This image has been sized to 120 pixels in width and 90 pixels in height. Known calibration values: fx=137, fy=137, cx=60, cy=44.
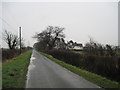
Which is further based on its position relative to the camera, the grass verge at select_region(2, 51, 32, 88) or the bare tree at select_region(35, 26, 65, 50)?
the bare tree at select_region(35, 26, 65, 50)

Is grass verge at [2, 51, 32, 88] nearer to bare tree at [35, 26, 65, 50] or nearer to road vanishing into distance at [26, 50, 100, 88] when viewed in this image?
road vanishing into distance at [26, 50, 100, 88]

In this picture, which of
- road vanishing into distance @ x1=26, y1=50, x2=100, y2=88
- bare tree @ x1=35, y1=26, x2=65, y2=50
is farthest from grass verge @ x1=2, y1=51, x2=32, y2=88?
bare tree @ x1=35, y1=26, x2=65, y2=50

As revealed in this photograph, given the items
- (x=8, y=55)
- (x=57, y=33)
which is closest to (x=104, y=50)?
(x=8, y=55)

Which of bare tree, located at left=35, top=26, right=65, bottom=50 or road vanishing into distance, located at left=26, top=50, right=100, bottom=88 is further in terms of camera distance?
bare tree, located at left=35, top=26, right=65, bottom=50

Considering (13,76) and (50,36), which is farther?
(50,36)

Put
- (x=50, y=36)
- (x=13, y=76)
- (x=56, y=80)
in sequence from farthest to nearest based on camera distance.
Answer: (x=50, y=36) < (x=13, y=76) < (x=56, y=80)

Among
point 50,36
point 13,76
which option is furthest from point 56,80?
point 50,36

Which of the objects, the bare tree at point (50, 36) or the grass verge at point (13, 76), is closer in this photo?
the grass verge at point (13, 76)

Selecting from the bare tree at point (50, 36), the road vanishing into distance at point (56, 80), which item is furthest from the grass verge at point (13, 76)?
the bare tree at point (50, 36)

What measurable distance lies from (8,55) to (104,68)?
23.7m

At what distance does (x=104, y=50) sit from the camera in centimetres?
1653

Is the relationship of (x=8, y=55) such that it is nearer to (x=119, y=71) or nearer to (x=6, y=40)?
(x=119, y=71)

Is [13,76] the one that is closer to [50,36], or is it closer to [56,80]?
[56,80]

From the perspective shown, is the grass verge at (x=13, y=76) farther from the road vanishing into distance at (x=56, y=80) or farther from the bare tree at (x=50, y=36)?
the bare tree at (x=50, y=36)
